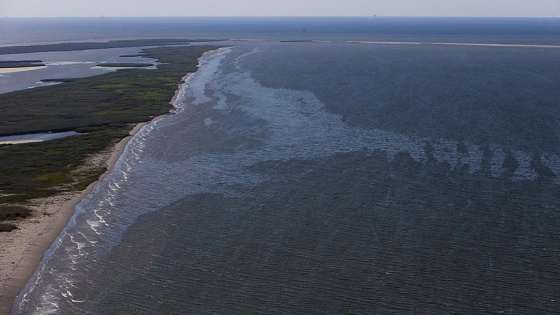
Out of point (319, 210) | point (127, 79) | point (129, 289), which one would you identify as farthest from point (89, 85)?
point (129, 289)

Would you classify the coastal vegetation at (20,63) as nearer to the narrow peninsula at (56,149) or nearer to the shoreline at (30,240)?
the narrow peninsula at (56,149)

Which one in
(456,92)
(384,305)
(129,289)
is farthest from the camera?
(456,92)

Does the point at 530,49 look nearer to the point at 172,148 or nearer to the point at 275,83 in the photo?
the point at 275,83

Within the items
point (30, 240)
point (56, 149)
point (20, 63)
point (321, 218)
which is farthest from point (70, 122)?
point (20, 63)

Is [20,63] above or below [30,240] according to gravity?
above

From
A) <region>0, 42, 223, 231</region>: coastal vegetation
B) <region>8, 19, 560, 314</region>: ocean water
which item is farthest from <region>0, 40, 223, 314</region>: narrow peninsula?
<region>8, 19, 560, 314</region>: ocean water

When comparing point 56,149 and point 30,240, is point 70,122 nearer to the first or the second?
point 56,149
